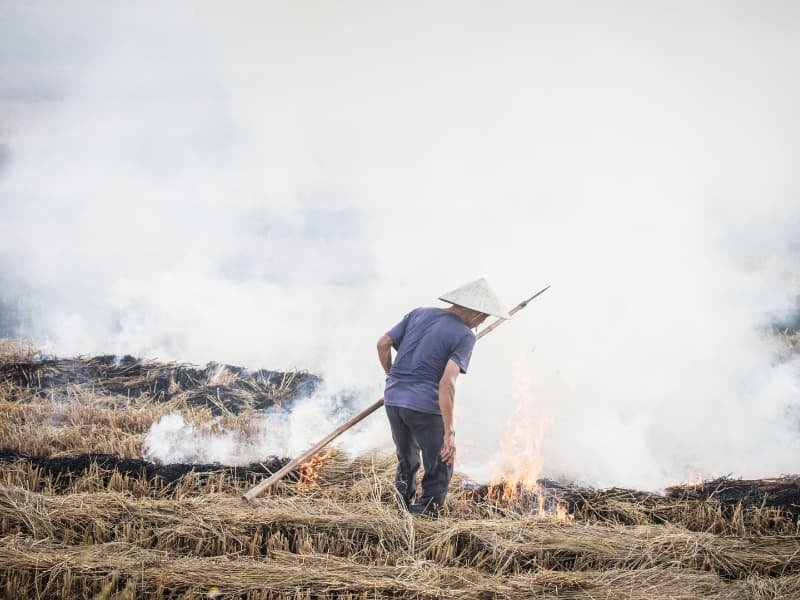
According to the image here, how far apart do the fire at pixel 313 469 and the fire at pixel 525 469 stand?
1435 millimetres

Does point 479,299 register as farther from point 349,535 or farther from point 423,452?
point 349,535

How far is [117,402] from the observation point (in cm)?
872

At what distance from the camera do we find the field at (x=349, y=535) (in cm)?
371

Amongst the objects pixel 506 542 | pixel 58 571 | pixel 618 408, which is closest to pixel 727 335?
pixel 618 408

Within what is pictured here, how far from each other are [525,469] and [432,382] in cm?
171

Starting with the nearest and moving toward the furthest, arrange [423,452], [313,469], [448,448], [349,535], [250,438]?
1. [349,535]
2. [448,448]
3. [423,452]
4. [313,469]
5. [250,438]

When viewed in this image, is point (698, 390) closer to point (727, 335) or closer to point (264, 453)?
point (727, 335)

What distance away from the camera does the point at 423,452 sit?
488 centimetres

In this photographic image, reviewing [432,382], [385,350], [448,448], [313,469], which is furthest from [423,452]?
[313,469]

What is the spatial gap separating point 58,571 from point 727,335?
8793 mm

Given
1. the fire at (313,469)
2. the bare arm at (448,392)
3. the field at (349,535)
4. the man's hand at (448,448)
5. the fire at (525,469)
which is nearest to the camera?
the field at (349,535)

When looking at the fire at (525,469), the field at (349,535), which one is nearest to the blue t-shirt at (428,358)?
the field at (349,535)

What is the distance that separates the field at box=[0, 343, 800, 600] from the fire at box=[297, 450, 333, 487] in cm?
2

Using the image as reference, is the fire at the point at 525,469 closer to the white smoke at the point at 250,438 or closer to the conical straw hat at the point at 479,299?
the white smoke at the point at 250,438
